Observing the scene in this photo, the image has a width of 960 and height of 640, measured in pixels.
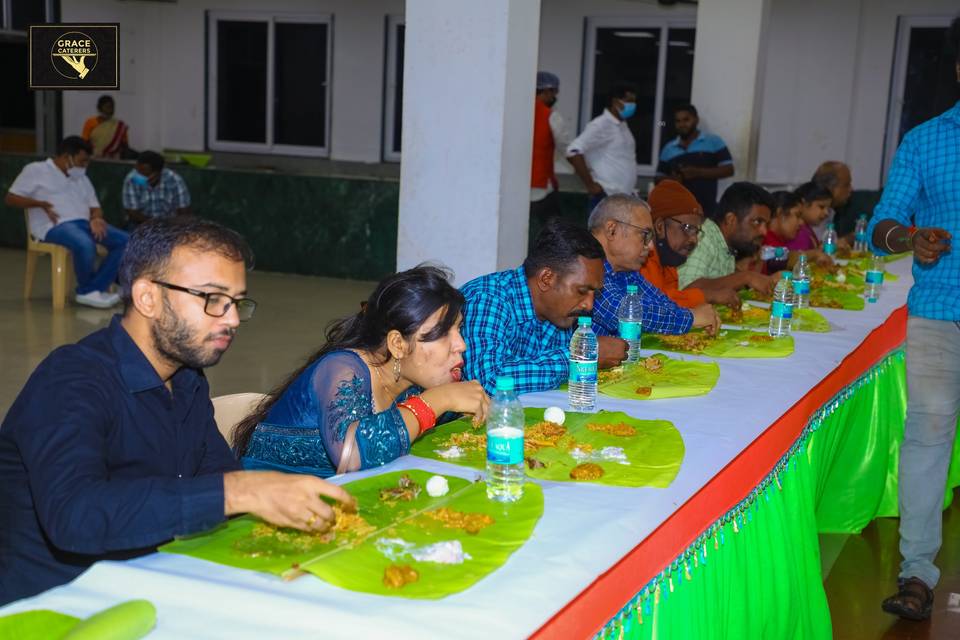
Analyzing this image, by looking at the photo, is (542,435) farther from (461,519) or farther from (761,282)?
(761,282)

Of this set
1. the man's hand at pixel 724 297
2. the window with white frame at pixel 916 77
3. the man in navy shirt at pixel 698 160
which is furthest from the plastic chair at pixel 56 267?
the window with white frame at pixel 916 77

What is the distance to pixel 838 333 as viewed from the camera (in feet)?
12.3

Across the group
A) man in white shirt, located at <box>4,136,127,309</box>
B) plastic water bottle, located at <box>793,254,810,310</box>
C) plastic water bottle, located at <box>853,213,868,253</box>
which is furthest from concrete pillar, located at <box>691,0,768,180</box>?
man in white shirt, located at <box>4,136,127,309</box>

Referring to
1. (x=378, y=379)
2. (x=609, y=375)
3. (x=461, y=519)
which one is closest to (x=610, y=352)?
(x=609, y=375)

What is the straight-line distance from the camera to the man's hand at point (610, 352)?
2992mm

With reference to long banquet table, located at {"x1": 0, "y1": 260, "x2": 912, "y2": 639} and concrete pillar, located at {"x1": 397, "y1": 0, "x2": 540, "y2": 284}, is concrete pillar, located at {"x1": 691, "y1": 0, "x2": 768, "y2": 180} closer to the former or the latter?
concrete pillar, located at {"x1": 397, "y1": 0, "x2": 540, "y2": 284}

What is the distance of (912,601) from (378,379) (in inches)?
72.6

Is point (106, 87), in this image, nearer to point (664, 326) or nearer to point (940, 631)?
point (664, 326)

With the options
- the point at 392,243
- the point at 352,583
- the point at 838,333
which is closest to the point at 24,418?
the point at 352,583

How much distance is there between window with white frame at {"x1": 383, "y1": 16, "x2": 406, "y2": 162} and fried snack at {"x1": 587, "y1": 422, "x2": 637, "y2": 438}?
9562 millimetres

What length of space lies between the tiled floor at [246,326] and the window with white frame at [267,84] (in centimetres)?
316

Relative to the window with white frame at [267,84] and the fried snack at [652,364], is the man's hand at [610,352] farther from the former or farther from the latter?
the window with white frame at [267,84]

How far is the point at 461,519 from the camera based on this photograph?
172 centimetres

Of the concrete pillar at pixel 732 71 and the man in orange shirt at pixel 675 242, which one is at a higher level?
the concrete pillar at pixel 732 71
